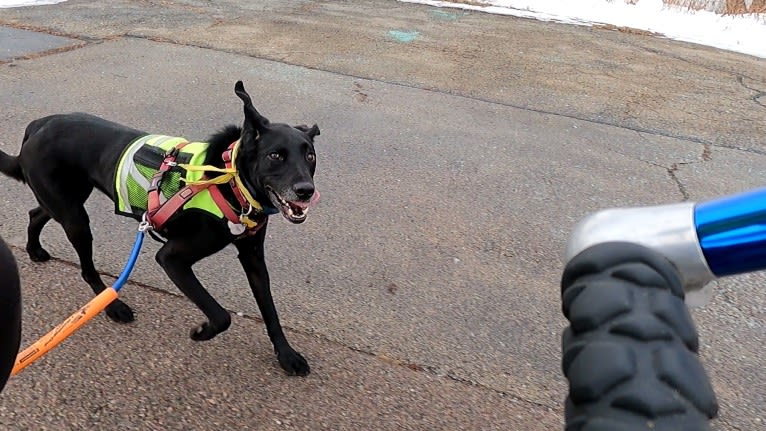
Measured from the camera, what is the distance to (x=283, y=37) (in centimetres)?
918

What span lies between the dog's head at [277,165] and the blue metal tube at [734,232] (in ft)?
6.43

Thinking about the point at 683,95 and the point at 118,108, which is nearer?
the point at 118,108

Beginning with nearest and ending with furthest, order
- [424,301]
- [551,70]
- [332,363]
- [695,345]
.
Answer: [695,345] < [332,363] < [424,301] < [551,70]

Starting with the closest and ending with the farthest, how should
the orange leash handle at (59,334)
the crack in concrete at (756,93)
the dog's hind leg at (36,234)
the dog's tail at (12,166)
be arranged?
the orange leash handle at (59,334) < the dog's tail at (12,166) < the dog's hind leg at (36,234) < the crack in concrete at (756,93)

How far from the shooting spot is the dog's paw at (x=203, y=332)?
107 inches

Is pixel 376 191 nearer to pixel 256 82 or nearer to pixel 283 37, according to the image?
pixel 256 82

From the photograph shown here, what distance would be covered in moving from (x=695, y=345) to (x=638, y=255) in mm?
107

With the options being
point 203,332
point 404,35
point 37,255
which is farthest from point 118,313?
point 404,35

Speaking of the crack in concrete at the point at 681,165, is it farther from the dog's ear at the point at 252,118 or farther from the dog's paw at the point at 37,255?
the dog's paw at the point at 37,255

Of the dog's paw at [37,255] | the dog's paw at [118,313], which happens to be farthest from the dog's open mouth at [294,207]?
the dog's paw at [37,255]

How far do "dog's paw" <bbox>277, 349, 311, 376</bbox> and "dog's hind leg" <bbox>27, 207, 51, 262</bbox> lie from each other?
152cm

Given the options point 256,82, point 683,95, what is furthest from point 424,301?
point 683,95

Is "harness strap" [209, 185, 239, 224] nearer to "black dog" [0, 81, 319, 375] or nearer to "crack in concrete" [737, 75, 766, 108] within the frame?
"black dog" [0, 81, 319, 375]

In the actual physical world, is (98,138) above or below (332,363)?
above
